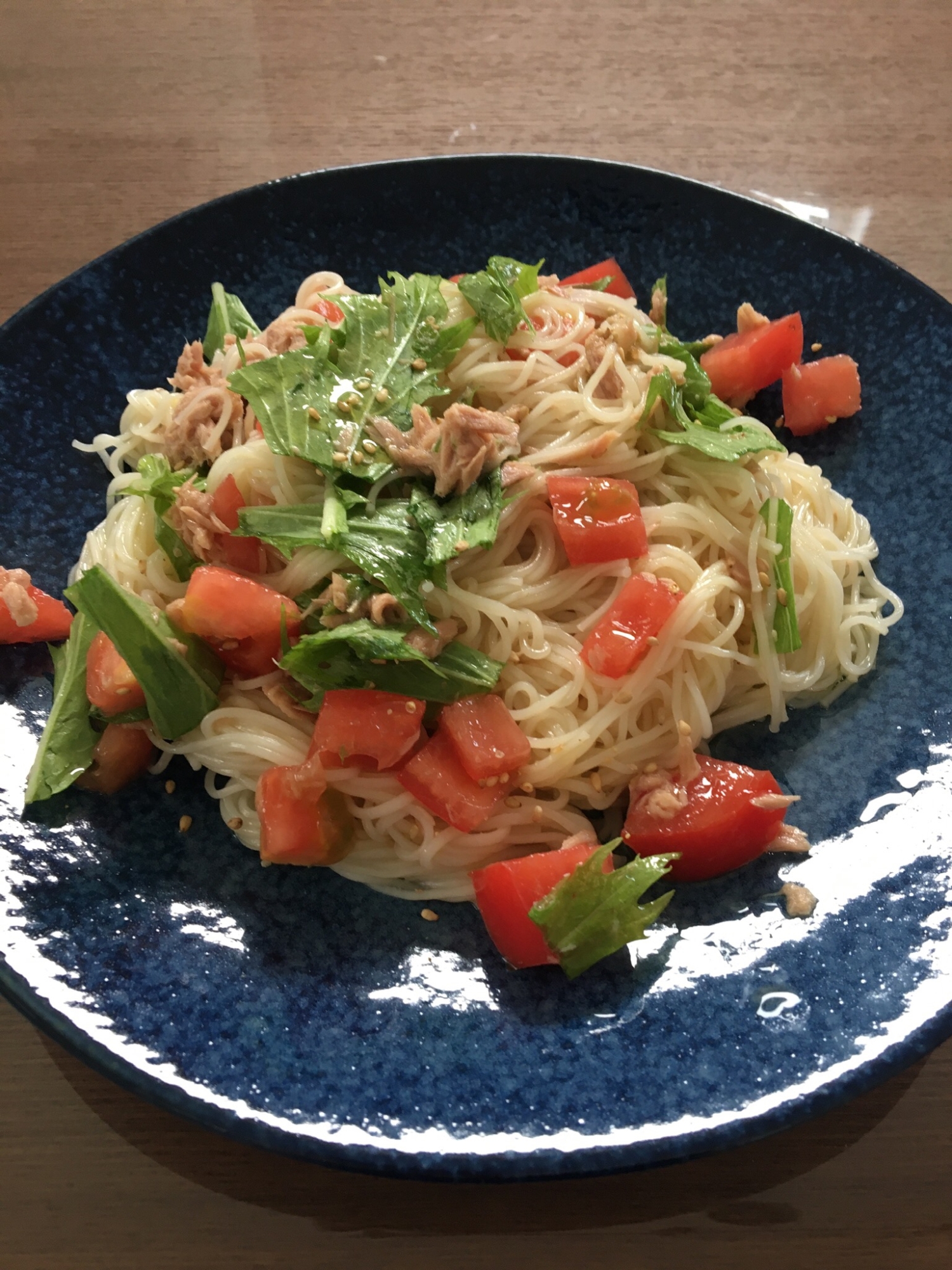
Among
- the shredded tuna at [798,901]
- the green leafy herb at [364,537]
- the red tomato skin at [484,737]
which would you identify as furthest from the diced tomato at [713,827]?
the green leafy herb at [364,537]

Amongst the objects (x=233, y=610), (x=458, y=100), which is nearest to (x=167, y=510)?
(x=233, y=610)

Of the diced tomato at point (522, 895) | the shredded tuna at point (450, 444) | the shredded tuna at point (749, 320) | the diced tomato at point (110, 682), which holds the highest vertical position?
the shredded tuna at point (749, 320)

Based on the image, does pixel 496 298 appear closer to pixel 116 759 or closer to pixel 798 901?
pixel 116 759

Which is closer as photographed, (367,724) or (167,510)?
(367,724)

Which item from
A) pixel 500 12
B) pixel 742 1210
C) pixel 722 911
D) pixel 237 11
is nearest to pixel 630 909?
pixel 722 911

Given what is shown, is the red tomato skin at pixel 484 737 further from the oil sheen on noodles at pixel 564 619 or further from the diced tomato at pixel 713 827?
the diced tomato at pixel 713 827

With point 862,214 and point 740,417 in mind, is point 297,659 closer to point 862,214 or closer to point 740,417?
point 740,417
